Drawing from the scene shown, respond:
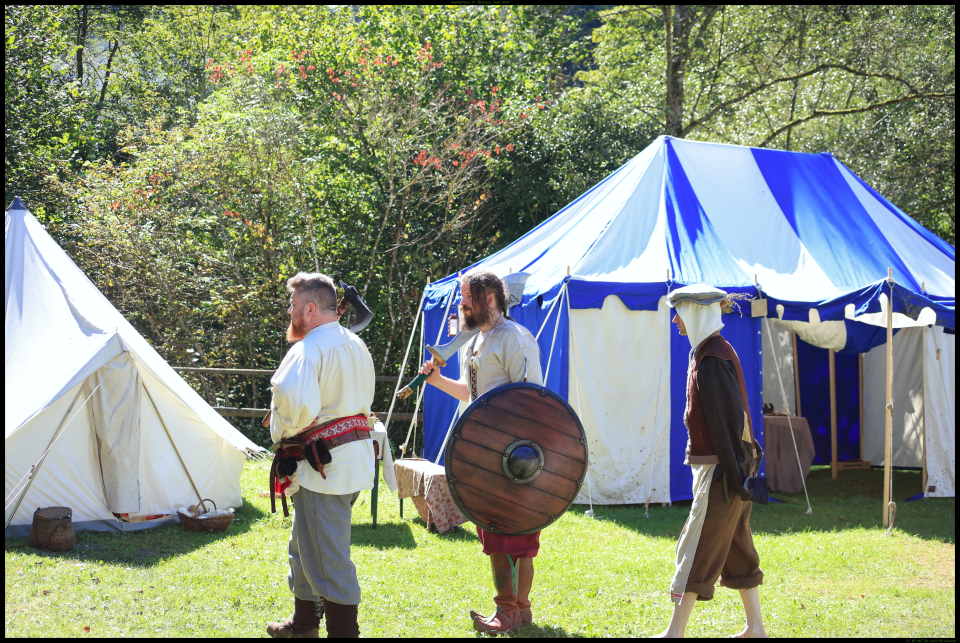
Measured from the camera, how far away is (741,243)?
730 centimetres

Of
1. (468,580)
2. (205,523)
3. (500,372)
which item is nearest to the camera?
(500,372)

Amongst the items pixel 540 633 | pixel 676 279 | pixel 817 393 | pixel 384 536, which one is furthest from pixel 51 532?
pixel 817 393

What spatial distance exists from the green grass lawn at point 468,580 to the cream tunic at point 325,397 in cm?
88

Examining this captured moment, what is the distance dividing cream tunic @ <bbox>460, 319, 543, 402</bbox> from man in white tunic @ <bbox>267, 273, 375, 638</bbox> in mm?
534

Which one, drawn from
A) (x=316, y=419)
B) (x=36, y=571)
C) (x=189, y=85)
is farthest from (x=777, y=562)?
(x=189, y=85)

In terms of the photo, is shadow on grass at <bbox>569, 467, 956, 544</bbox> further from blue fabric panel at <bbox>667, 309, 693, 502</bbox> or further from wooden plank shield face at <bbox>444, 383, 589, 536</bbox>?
wooden plank shield face at <bbox>444, 383, 589, 536</bbox>

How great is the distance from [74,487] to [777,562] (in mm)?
4711

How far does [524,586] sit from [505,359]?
102cm

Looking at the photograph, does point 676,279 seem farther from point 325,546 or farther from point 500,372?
point 325,546

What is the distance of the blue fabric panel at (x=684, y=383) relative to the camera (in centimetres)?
661

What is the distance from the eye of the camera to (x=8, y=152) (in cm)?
1021

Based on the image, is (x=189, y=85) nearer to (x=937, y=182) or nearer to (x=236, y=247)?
(x=236, y=247)

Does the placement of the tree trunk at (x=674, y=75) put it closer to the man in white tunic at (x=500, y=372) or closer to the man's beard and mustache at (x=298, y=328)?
the man in white tunic at (x=500, y=372)

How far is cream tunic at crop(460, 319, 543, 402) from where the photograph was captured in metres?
3.31
